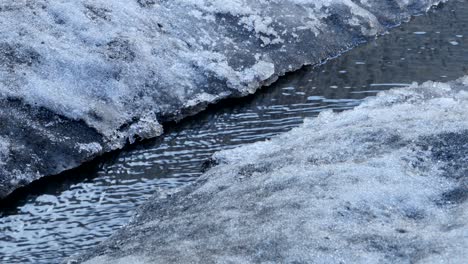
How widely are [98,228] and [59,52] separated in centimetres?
638

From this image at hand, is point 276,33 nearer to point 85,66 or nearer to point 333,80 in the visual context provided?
point 333,80

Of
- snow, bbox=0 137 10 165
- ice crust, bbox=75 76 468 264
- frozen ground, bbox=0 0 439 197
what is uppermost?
frozen ground, bbox=0 0 439 197

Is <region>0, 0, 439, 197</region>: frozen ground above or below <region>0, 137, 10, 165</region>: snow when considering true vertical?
above

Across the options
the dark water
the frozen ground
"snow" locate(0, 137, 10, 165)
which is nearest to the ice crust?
the dark water

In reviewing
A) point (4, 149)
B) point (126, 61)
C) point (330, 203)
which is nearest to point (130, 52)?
point (126, 61)

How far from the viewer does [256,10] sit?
2194 cm

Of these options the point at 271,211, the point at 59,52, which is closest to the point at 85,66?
the point at 59,52

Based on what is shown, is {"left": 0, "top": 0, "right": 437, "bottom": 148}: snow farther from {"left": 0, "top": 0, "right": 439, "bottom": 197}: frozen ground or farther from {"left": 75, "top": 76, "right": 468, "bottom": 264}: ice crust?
{"left": 75, "top": 76, "right": 468, "bottom": 264}: ice crust

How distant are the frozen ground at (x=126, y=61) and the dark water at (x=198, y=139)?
501 mm

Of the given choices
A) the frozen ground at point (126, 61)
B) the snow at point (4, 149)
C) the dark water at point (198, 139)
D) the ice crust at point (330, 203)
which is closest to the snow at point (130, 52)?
the frozen ground at point (126, 61)

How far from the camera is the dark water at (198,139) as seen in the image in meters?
13.4

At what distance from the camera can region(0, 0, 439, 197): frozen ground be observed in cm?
1638

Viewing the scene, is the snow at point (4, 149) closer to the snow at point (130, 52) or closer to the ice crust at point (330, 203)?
the snow at point (130, 52)

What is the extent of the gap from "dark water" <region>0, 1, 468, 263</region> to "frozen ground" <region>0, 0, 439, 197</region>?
50 centimetres
